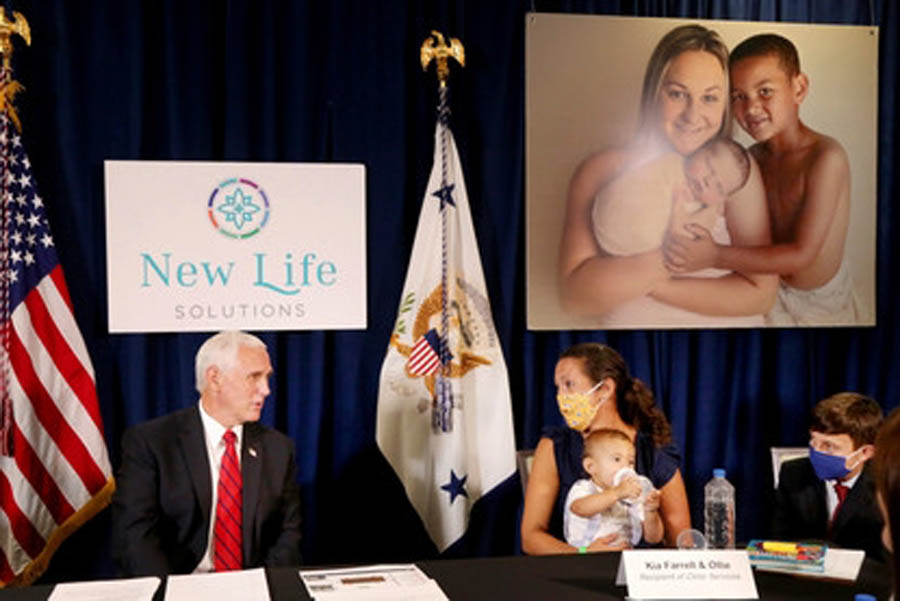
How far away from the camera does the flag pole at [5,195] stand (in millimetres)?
3283

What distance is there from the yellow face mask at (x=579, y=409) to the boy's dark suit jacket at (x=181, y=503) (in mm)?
939

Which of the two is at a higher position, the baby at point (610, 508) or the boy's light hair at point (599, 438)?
the boy's light hair at point (599, 438)

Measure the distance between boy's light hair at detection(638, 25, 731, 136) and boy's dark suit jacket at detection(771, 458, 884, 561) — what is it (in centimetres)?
155

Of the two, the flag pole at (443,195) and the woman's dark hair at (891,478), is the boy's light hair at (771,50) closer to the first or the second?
the flag pole at (443,195)

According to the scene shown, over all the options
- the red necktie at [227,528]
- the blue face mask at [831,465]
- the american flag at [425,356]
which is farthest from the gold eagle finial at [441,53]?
the blue face mask at [831,465]

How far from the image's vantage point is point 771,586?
80.1 inches

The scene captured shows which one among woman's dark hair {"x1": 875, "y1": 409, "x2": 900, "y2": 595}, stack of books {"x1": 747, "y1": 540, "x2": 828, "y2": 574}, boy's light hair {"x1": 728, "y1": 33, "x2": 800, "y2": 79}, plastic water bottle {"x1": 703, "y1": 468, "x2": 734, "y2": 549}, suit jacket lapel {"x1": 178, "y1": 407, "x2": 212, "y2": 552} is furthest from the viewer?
boy's light hair {"x1": 728, "y1": 33, "x2": 800, "y2": 79}

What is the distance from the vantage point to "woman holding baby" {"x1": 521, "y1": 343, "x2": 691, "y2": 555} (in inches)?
114

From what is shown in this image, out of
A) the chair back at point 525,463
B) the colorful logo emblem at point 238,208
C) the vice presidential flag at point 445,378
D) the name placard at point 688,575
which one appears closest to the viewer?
the name placard at point 688,575

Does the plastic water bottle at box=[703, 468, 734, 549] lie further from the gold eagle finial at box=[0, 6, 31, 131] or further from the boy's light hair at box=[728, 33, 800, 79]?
the gold eagle finial at box=[0, 6, 31, 131]

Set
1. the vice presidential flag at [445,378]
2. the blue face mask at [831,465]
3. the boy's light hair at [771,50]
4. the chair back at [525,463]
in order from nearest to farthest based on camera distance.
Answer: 1. the blue face mask at [831,465]
2. the chair back at [525,463]
3. the vice presidential flag at [445,378]
4. the boy's light hair at [771,50]

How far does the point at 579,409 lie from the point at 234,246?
153 cm

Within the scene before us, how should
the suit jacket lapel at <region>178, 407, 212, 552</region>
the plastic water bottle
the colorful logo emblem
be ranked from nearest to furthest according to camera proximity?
the suit jacket lapel at <region>178, 407, 212, 552</region> → the plastic water bottle → the colorful logo emblem

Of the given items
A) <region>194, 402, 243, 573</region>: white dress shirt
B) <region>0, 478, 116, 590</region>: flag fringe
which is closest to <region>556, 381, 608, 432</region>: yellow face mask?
<region>194, 402, 243, 573</region>: white dress shirt
